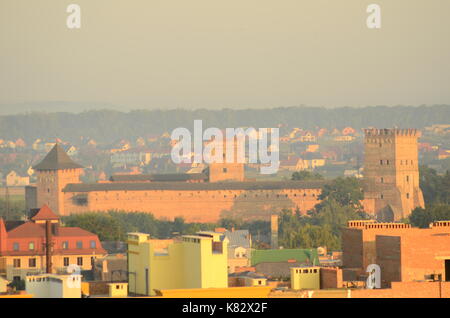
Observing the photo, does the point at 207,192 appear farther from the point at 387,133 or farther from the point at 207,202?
the point at 387,133

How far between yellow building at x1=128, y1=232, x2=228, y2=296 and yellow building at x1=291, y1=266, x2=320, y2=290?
1.95m

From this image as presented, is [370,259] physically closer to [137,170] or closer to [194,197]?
[194,197]

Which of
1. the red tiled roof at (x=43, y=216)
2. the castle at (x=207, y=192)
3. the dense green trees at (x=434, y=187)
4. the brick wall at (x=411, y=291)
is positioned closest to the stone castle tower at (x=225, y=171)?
the castle at (x=207, y=192)

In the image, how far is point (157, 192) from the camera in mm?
108125

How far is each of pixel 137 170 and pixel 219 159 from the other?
55.0 m

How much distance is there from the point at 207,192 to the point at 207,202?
806 mm

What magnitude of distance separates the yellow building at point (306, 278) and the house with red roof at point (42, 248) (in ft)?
25.9

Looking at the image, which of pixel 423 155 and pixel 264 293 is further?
pixel 423 155

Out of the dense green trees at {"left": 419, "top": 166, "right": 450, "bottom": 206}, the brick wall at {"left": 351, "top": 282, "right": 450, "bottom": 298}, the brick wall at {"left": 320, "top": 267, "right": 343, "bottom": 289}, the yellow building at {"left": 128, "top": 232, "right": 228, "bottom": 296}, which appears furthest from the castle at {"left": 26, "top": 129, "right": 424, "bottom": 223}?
the brick wall at {"left": 351, "top": 282, "right": 450, "bottom": 298}

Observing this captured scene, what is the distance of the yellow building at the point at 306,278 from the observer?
36.7 m

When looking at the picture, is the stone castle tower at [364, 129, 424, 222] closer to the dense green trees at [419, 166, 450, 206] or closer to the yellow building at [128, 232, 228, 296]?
the dense green trees at [419, 166, 450, 206]

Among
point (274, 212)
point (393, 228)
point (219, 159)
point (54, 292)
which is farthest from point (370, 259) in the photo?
point (219, 159)
